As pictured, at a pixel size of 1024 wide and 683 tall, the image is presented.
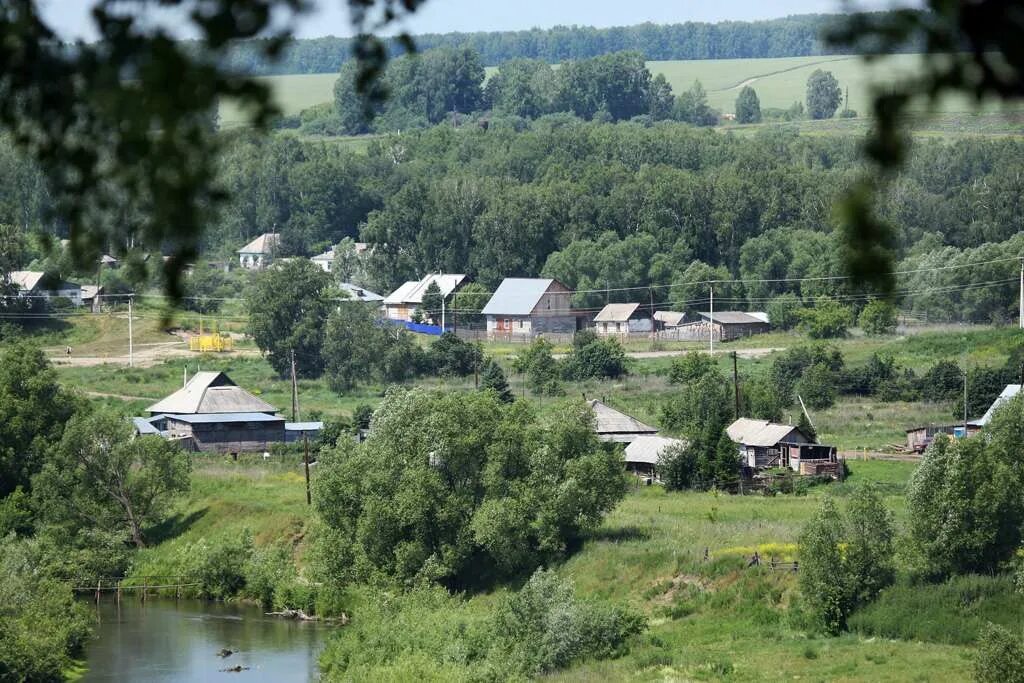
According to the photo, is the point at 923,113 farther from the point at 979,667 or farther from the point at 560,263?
the point at 560,263

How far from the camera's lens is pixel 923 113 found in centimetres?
344

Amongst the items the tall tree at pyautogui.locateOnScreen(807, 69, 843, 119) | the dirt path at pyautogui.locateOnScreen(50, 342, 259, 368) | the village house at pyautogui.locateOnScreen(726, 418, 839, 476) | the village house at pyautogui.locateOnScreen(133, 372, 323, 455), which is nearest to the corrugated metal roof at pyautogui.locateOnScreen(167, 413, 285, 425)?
the village house at pyautogui.locateOnScreen(133, 372, 323, 455)

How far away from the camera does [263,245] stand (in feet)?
319

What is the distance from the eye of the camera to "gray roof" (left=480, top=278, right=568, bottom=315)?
74.5m

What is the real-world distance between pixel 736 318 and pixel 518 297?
34.6 ft

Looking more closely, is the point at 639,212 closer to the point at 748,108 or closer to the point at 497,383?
the point at 497,383

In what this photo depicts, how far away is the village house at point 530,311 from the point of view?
74.2m

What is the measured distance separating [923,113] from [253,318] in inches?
2434

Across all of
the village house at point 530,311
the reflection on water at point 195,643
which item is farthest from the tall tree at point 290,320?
the reflection on water at point 195,643

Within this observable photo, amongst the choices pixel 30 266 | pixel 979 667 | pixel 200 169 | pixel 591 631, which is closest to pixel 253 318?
pixel 30 266

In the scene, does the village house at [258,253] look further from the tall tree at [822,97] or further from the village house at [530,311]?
the tall tree at [822,97]

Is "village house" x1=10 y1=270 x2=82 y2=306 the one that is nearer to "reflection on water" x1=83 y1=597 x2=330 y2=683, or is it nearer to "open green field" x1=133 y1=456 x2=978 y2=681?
"open green field" x1=133 y1=456 x2=978 y2=681

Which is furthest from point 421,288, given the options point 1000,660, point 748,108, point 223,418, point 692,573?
point 748,108

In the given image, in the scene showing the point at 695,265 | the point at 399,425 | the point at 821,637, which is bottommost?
the point at 821,637
